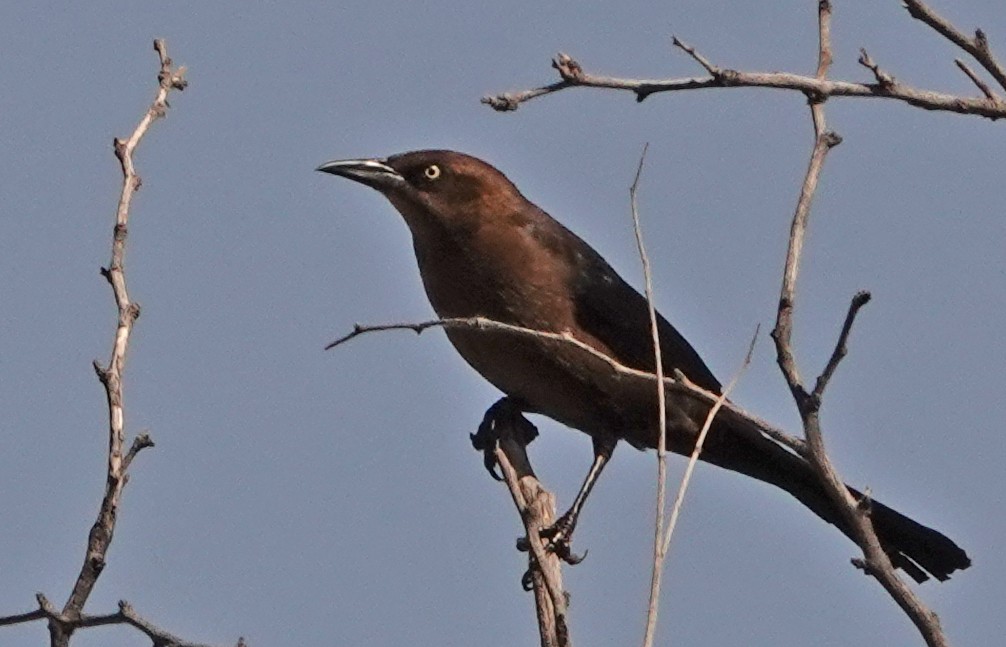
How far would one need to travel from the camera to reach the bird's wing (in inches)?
253

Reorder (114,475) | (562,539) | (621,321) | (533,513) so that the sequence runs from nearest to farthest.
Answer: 1. (114,475)
2. (533,513)
3. (562,539)
4. (621,321)

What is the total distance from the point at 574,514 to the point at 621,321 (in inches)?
37.3

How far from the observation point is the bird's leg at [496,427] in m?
5.85

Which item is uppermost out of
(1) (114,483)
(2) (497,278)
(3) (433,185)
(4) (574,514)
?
(3) (433,185)

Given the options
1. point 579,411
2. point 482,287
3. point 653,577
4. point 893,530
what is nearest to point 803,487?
point 893,530

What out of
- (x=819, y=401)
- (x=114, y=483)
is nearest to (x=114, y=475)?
(x=114, y=483)

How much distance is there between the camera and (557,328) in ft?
20.4

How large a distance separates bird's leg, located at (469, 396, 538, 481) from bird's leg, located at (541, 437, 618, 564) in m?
0.25

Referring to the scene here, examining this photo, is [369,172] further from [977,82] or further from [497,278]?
[977,82]

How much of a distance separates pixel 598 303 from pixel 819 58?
2.67 metres

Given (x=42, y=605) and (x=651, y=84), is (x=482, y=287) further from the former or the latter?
(x=42, y=605)

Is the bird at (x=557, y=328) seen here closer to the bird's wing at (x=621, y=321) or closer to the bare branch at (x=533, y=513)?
the bird's wing at (x=621, y=321)

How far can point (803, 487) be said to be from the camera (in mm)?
6609

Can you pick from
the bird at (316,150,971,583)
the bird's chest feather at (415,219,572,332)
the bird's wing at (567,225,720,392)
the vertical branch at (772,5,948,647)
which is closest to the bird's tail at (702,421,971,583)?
the bird at (316,150,971,583)
